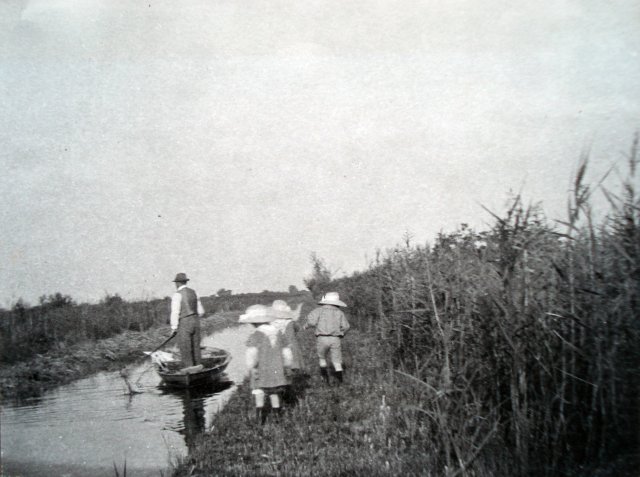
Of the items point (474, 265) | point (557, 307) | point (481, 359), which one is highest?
point (474, 265)

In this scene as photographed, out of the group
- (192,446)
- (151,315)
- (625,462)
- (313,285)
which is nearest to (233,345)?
Answer: (151,315)

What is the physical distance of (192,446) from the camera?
21.5ft

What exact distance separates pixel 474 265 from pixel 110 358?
Answer: 15244mm

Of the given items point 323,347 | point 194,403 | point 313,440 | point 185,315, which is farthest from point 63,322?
Result: point 313,440

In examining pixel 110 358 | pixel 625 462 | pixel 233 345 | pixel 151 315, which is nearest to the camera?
pixel 625 462

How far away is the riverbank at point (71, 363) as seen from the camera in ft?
40.9

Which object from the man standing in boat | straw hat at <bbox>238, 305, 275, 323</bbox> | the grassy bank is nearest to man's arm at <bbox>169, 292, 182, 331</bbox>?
the man standing in boat

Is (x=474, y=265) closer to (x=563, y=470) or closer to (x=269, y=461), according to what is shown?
(x=563, y=470)

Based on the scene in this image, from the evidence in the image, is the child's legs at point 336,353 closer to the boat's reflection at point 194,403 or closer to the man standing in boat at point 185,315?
the boat's reflection at point 194,403

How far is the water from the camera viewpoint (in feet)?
21.4

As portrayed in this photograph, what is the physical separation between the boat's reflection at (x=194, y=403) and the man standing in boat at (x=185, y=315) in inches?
26.2

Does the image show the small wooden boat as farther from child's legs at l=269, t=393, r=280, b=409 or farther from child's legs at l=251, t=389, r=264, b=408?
child's legs at l=251, t=389, r=264, b=408

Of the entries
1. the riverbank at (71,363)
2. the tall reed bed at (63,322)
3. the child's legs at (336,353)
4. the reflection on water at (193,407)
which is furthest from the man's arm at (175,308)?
the tall reed bed at (63,322)

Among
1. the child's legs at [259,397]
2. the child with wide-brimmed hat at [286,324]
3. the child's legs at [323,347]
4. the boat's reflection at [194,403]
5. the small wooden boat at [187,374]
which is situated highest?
the child with wide-brimmed hat at [286,324]
